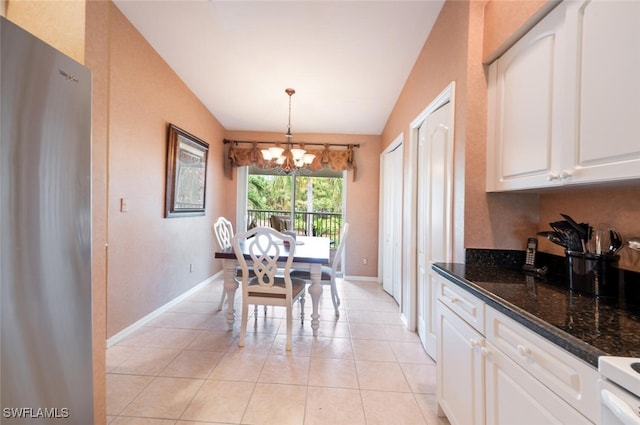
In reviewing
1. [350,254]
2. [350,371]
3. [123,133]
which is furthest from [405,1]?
[350,254]

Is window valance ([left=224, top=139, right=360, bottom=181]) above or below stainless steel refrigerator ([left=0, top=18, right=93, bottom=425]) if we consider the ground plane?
above

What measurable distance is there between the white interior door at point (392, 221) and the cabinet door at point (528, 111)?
1.75 m

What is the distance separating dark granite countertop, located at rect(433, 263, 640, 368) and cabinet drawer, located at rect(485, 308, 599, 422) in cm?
3

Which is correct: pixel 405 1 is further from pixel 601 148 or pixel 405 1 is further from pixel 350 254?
pixel 350 254

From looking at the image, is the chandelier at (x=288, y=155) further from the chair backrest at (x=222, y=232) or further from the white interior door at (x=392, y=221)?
the white interior door at (x=392, y=221)

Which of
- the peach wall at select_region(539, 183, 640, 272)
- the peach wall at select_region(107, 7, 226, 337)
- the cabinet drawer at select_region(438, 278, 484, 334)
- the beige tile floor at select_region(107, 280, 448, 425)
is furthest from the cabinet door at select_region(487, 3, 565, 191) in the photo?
the peach wall at select_region(107, 7, 226, 337)

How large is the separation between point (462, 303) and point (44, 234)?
68.7 inches

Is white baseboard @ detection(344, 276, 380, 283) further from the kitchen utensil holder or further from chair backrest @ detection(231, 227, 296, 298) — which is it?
the kitchen utensil holder

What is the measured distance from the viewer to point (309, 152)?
480 cm

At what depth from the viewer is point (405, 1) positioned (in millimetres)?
2109

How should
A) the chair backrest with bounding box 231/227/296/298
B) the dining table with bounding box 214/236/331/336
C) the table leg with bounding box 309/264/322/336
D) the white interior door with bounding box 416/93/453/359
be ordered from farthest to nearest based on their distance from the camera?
1. the table leg with bounding box 309/264/322/336
2. the dining table with bounding box 214/236/331/336
3. the chair backrest with bounding box 231/227/296/298
4. the white interior door with bounding box 416/93/453/359

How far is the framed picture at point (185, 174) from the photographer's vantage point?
3.21 metres

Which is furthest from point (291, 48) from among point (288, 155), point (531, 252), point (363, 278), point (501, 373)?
point (363, 278)

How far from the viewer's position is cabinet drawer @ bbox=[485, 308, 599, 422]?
688 millimetres
